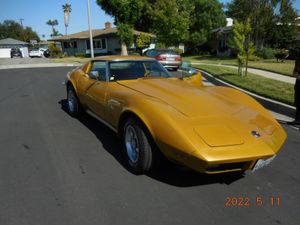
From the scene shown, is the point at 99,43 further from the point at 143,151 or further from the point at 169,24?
the point at 143,151

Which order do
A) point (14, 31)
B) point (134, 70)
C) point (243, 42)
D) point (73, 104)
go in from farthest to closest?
point (14, 31) → point (243, 42) → point (73, 104) → point (134, 70)

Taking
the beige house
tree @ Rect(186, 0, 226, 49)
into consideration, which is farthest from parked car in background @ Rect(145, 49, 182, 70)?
tree @ Rect(186, 0, 226, 49)

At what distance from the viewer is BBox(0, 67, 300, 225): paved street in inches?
112

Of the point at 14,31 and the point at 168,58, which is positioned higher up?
the point at 14,31

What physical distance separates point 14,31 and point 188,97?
394 feet

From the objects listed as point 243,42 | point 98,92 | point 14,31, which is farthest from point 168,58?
point 14,31

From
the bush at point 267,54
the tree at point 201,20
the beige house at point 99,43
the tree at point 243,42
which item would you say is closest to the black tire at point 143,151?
the tree at point 243,42

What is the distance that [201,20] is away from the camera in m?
42.5

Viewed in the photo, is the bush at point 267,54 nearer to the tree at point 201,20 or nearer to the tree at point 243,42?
the tree at point 201,20

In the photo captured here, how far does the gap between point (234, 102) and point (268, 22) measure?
1121 inches

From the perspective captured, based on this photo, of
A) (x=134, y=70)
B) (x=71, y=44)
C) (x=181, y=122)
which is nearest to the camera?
(x=181, y=122)

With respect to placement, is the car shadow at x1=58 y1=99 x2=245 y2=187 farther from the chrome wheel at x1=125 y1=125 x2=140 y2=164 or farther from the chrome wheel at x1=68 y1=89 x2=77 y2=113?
the chrome wheel at x1=68 y1=89 x2=77 y2=113

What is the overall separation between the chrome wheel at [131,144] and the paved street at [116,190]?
0.20m

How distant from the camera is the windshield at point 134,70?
4.82 metres
